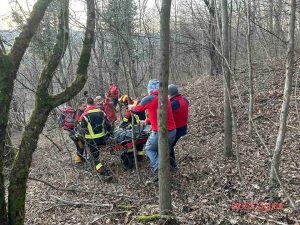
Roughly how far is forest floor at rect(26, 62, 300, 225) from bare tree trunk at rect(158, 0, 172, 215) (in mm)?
518

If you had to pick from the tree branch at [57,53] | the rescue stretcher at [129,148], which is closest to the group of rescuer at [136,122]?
the rescue stretcher at [129,148]

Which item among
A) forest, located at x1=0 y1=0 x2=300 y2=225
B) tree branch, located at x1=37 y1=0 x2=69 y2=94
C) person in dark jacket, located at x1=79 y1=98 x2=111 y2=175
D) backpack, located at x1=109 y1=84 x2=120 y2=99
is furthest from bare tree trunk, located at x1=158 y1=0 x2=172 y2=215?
backpack, located at x1=109 y1=84 x2=120 y2=99

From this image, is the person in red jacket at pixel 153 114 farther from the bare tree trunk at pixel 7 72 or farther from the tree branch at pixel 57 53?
the bare tree trunk at pixel 7 72

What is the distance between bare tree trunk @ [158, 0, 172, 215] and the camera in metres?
4.02

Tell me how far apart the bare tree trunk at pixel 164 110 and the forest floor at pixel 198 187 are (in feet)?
1.70

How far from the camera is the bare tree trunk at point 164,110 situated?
4.02m

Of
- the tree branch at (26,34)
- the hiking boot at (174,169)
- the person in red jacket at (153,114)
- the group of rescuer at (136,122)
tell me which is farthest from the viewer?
the hiking boot at (174,169)

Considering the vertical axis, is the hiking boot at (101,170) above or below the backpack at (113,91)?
below

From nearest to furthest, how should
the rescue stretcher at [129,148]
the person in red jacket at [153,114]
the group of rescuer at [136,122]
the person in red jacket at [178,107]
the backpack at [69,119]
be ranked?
the person in red jacket at [153,114], the group of rescuer at [136,122], the person in red jacket at [178,107], the rescue stretcher at [129,148], the backpack at [69,119]

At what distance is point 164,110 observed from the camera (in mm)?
4188

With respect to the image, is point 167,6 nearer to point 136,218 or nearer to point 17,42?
point 17,42

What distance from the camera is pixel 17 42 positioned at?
13.6 ft

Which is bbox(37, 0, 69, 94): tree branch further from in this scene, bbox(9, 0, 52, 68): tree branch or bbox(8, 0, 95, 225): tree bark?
bbox(9, 0, 52, 68): tree branch

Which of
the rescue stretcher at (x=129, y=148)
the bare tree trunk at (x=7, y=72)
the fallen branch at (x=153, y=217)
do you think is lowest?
the fallen branch at (x=153, y=217)
